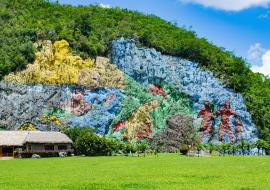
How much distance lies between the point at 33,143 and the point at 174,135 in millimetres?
23479

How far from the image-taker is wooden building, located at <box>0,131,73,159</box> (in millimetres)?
69125

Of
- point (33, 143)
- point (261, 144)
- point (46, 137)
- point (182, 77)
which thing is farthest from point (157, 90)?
point (33, 143)

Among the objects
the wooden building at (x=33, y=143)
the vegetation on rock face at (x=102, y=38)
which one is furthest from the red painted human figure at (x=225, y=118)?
the wooden building at (x=33, y=143)

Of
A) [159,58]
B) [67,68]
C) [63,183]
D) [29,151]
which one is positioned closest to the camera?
[63,183]

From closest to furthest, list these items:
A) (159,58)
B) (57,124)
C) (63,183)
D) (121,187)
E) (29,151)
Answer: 1. (121,187)
2. (63,183)
3. (29,151)
4. (57,124)
5. (159,58)

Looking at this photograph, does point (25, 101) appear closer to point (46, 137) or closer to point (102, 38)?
point (46, 137)

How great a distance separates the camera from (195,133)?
277ft

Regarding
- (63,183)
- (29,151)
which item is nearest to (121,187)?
(63,183)

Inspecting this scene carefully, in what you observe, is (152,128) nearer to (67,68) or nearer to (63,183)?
(67,68)

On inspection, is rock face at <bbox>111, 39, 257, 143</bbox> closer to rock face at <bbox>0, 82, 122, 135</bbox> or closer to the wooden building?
rock face at <bbox>0, 82, 122, 135</bbox>

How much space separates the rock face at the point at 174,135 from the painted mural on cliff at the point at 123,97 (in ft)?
0.84

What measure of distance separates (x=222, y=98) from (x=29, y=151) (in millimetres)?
35975

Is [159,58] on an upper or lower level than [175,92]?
upper

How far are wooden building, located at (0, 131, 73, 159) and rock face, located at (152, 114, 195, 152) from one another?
16.2 metres
